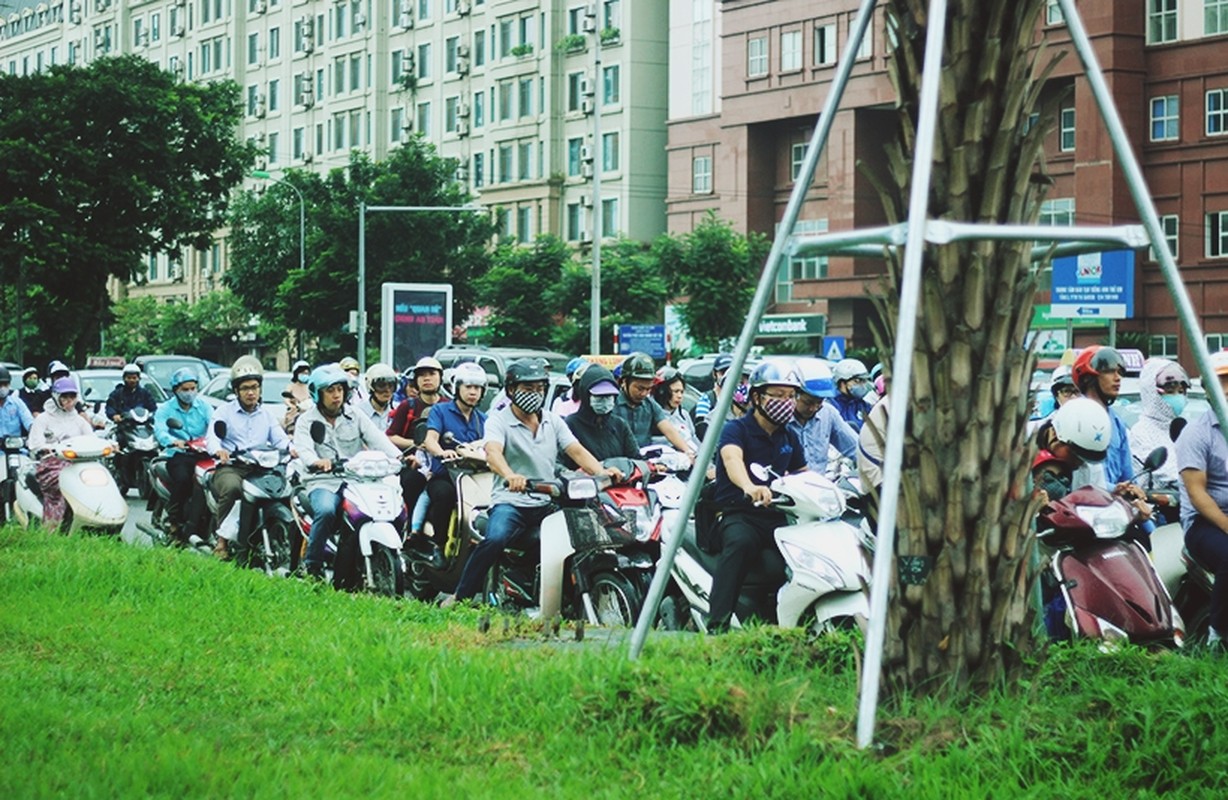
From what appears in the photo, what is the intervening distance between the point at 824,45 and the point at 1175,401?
172 feet

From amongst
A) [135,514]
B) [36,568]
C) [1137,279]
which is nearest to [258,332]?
[1137,279]

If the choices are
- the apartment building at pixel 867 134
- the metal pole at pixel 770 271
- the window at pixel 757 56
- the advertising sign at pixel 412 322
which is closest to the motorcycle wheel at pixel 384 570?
the metal pole at pixel 770 271

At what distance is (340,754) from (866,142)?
57.9 m

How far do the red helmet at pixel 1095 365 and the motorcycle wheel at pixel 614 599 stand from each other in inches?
114

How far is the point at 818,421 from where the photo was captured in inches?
511

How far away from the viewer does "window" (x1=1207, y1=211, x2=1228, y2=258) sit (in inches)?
2117

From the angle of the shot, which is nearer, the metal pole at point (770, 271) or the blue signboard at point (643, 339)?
the metal pole at point (770, 271)

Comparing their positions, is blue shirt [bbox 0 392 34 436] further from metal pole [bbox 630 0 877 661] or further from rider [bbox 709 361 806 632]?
metal pole [bbox 630 0 877 661]


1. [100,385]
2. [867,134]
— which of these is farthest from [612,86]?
[100,385]

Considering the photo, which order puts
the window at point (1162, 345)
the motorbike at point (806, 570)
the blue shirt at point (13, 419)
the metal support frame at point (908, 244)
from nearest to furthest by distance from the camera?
1. the metal support frame at point (908, 244)
2. the motorbike at point (806, 570)
3. the blue shirt at point (13, 419)
4. the window at point (1162, 345)

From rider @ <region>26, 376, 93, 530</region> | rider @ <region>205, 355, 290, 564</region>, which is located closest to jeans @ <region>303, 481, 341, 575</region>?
rider @ <region>205, 355, 290, 564</region>

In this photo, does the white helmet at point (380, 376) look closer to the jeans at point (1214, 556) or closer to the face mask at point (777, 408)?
the face mask at point (777, 408)

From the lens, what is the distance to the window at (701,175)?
69.0 meters

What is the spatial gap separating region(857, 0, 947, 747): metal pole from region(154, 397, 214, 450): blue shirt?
11.7 m
